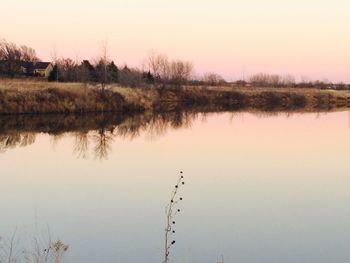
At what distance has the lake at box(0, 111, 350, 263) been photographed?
6.60 m

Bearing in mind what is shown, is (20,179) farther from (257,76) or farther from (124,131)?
(257,76)

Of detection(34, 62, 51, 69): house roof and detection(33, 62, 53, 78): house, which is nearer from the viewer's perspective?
detection(33, 62, 53, 78): house

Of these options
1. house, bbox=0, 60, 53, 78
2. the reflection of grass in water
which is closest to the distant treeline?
house, bbox=0, 60, 53, 78

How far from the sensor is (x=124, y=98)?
32188 mm

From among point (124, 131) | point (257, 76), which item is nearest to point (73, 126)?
point (124, 131)

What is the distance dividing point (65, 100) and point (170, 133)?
10.3m

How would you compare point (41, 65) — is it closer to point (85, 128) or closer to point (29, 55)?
point (29, 55)

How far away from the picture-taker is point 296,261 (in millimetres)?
6195

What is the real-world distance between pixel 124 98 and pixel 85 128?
421 inches

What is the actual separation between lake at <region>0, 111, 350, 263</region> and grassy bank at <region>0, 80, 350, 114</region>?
925 centimetres

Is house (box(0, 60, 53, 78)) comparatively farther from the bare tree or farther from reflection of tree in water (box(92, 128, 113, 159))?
reflection of tree in water (box(92, 128, 113, 159))

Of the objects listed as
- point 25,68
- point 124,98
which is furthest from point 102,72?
point 25,68

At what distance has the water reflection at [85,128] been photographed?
53.9 feet

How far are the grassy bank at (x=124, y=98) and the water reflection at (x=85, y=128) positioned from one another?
4.64 feet
